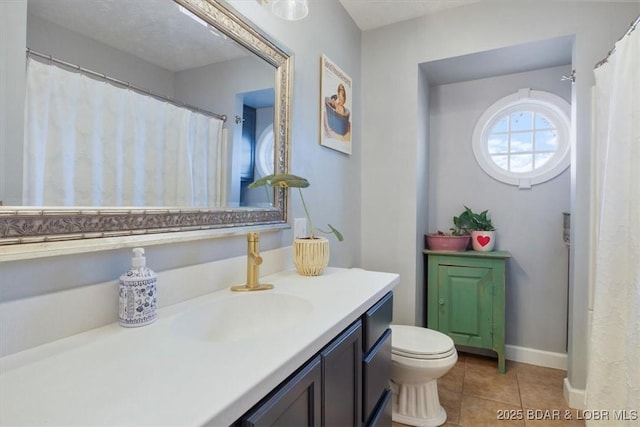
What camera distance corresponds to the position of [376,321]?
1138 mm

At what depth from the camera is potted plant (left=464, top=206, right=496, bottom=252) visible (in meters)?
2.39

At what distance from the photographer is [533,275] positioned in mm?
2416

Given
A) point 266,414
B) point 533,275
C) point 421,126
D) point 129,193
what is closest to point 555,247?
point 533,275

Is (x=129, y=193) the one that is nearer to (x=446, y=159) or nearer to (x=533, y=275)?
(x=446, y=159)

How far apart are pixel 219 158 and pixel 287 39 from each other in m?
0.72

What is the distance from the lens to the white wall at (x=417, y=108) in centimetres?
184

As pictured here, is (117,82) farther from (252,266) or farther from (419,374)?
(419,374)

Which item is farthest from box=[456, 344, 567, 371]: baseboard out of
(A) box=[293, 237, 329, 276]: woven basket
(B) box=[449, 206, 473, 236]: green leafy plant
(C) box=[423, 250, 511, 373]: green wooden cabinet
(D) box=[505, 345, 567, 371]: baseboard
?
(A) box=[293, 237, 329, 276]: woven basket

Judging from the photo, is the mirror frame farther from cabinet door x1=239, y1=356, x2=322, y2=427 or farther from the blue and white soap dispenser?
cabinet door x1=239, y1=356, x2=322, y2=427

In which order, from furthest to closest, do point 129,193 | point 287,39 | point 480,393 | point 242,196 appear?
1. point 480,393
2. point 287,39
3. point 242,196
4. point 129,193

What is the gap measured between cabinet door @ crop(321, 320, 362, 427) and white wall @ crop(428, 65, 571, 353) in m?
1.93

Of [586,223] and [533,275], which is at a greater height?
[586,223]

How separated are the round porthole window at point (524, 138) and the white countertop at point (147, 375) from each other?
2.21 m

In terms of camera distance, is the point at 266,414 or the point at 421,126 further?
the point at 421,126
